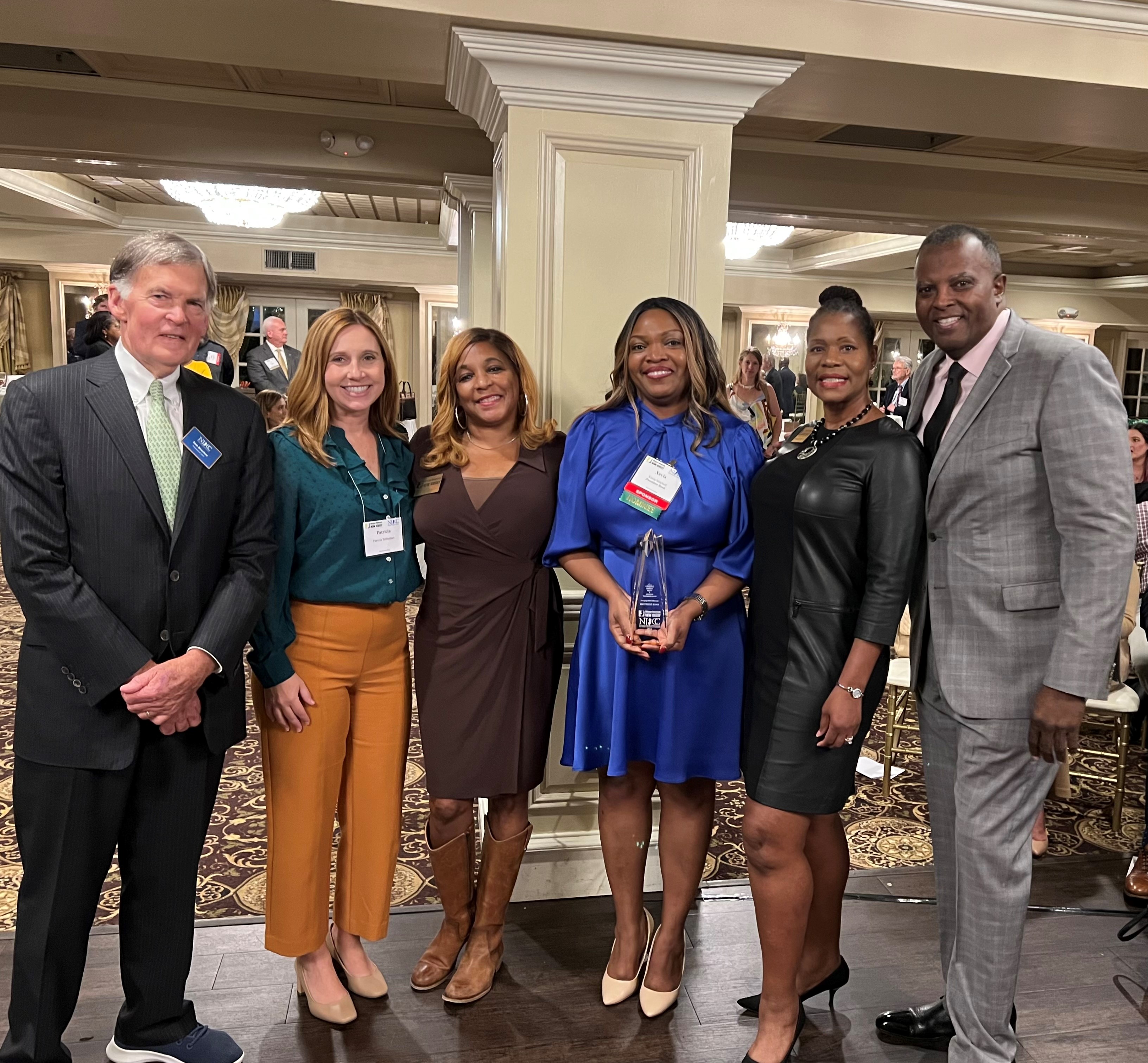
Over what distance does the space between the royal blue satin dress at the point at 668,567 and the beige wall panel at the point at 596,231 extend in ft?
1.85

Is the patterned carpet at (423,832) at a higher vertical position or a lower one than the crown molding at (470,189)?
lower

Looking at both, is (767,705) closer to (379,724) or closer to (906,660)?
(379,724)

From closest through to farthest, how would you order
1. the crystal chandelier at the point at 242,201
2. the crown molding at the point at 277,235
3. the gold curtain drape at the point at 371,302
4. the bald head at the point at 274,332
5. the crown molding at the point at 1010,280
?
the crystal chandelier at the point at 242,201 < the bald head at the point at 274,332 < the crown molding at the point at 277,235 < the crown molding at the point at 1010,280 < the gold curtain drape at the point at 371,302

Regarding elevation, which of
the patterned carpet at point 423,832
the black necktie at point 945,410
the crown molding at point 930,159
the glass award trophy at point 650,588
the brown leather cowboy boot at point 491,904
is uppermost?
the crown molding at point 930,159

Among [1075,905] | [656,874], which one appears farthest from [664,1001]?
[1075,905]

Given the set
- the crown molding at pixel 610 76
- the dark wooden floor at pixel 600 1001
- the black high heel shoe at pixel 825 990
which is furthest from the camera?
the crown molding at pixel 610 76

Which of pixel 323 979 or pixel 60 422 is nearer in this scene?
pixel 60 422

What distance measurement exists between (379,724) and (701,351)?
1139 millimetres

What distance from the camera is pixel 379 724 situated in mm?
2162

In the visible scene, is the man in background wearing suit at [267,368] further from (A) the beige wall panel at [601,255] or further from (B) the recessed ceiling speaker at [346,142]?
(A) the beige wall panel at [601,255]

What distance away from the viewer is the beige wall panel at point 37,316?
11211 mm

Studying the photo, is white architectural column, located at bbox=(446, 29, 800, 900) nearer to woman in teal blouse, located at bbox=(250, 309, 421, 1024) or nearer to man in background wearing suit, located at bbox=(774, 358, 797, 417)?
woman in teal blouse, located at bbox=(250, 309, 421, 1024)

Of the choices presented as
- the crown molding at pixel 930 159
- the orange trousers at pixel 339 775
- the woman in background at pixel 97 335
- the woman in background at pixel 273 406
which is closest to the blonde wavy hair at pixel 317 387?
the orange trousers at pixel 339 775

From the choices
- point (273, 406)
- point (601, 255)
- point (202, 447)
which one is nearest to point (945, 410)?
point (601, 255)
